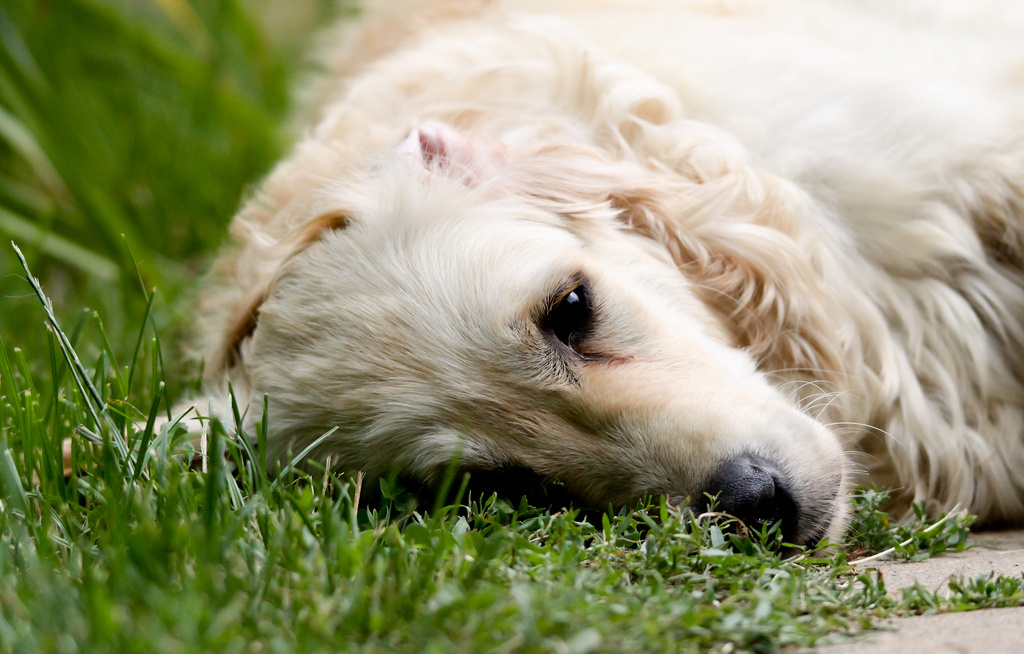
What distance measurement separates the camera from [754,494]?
5.29 ft

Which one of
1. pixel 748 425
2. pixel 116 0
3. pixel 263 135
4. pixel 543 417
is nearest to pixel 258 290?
pixel 543 417

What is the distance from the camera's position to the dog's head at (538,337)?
1705 mm

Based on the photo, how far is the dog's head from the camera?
5.59ft

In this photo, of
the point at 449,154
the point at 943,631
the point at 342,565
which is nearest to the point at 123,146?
the point at 449,154

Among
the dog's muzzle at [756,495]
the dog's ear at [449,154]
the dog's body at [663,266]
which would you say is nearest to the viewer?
the dog's muzzle at [756,495]

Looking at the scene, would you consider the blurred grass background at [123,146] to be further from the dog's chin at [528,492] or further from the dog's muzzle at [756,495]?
the dog's muzzle at [756,495]

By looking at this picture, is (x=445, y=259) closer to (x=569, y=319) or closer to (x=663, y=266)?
(x=569, y=319)

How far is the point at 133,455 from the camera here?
1758 millimetres

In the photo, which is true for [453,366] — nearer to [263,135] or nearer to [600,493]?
[600,493]

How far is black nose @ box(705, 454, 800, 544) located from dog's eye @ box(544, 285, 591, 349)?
1.32 feet

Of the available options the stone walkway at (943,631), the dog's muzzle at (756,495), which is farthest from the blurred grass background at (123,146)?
the stone walkway at (943,631)

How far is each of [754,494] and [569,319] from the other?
0.50 m

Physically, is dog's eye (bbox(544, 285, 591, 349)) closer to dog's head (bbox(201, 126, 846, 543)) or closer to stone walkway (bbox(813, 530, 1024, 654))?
dog's head (bbox(201, 126, 846, 543))

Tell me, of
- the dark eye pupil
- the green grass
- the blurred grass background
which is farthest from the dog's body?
the blurred grass background
